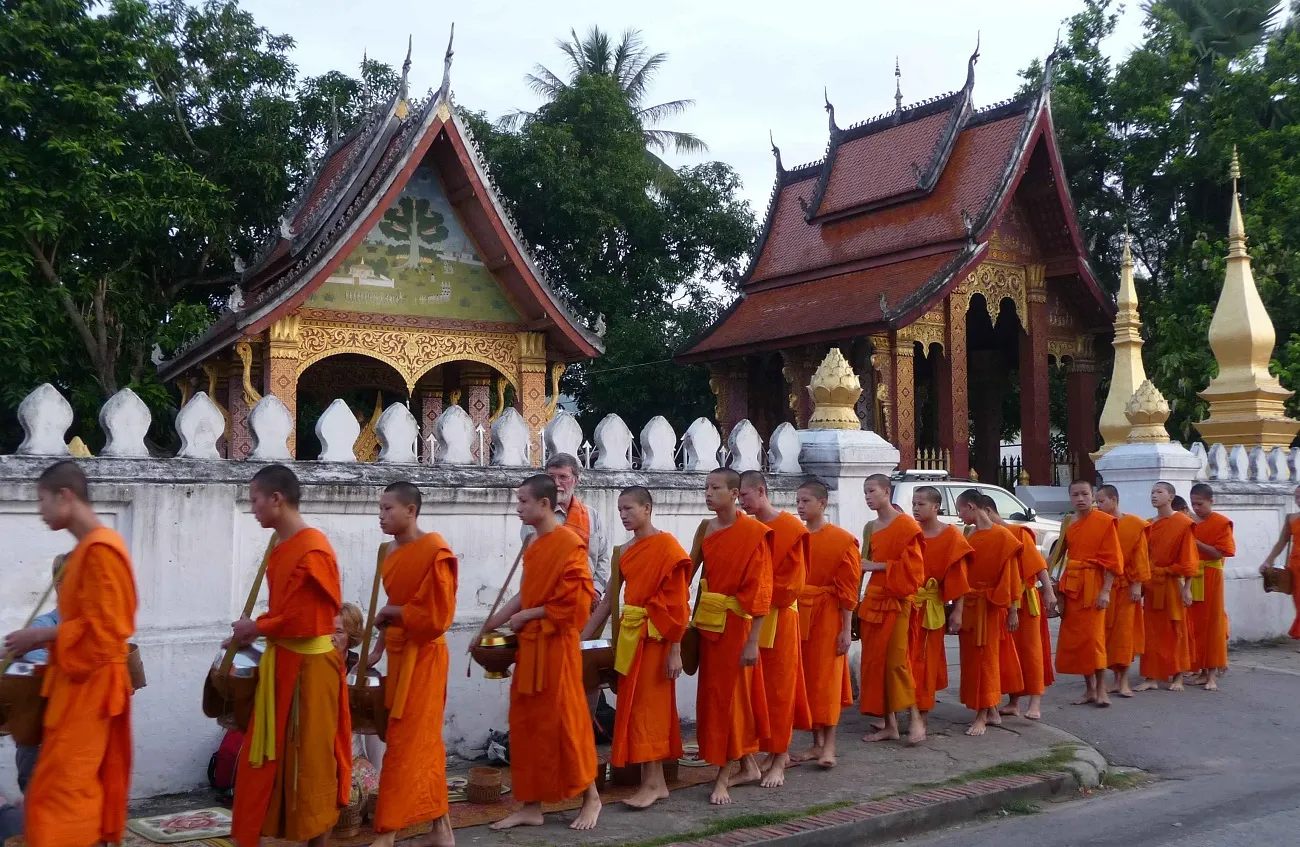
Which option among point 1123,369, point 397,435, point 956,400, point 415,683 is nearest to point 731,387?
point 956,400

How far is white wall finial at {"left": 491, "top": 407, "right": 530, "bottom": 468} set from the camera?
690 centimetres

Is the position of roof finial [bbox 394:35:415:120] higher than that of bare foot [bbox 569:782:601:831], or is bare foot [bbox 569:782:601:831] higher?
roof finial [bbox 394:35:415:120]

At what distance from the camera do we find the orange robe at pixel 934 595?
23.5ft

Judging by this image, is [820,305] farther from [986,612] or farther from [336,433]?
[336,433]

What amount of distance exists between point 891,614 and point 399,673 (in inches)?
126

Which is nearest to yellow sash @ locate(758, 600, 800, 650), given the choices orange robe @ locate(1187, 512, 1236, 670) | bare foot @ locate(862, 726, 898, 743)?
bare foot @ locate(862, 726, 898, 743)

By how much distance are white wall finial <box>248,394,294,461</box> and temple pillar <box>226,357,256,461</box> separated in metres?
8.62

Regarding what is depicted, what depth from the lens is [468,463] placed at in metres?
6.83

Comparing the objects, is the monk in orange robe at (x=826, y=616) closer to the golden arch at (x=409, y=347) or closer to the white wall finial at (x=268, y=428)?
the white wall finial at (x=268, y=428)

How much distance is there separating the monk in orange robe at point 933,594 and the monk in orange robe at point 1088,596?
5.40ft

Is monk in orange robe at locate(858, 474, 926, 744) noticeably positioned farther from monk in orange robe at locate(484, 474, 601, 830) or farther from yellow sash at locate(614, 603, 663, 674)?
monk in orange robe at locate(484, 474, 601, 830)

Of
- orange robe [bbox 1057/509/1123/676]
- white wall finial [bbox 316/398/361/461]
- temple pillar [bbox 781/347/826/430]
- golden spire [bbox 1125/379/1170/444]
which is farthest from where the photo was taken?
temple pillar [bbox 781/347/826/430]

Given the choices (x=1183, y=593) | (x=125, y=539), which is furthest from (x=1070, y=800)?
(x=125, y=539)

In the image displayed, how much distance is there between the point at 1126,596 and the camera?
347 inches
